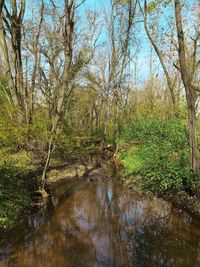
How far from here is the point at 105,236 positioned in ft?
27.3

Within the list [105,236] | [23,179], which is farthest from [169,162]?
[23,179]

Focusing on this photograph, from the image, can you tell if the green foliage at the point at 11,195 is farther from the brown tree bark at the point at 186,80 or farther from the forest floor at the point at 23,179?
the brown tree bark at the point at 186,80

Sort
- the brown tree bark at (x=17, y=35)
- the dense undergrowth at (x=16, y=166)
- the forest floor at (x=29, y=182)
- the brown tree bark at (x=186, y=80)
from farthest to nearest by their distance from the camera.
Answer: the brown tree bark at (x=17, y=35)
the brown tree bark at (x=186, y=80)
the dense undergrowth at (x=16, y=166)
the forest floor at (x=29, y=182)

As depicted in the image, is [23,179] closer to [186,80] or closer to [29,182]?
[29,182]

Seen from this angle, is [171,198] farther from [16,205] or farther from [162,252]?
[16,205]

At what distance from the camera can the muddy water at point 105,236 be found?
274 inches

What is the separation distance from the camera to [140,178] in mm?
14164

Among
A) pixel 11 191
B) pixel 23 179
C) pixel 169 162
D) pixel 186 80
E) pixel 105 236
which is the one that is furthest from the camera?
pixel 23 179

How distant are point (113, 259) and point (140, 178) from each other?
293 inches

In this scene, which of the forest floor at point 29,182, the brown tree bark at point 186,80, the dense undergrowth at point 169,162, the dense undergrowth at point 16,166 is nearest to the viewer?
the forest floor at point 29,182

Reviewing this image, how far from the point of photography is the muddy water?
6.97m

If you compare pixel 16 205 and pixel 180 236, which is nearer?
pixel 180 236

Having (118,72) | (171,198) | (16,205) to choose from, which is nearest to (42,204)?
(16,205)

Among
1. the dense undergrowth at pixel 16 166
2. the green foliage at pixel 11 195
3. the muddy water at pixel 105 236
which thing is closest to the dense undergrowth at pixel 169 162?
the muddy water at pixel 105 236
